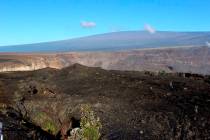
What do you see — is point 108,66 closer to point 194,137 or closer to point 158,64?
point 158,64

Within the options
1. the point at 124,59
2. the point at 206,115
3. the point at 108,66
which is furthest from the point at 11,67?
the point at 206,115

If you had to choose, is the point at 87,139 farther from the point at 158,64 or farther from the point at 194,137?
the point at 158,64

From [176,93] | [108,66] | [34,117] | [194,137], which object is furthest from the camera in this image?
[108,66]

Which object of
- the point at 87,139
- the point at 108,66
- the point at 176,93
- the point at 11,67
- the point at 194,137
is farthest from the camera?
the point at 108,66

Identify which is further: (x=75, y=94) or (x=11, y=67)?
(x=11, y=67)

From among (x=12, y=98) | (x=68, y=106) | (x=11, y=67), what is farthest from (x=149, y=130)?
(x=11, y=67)

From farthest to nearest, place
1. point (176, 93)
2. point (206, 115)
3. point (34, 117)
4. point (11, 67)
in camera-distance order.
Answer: point (11, 67)
point (176, 93)
point (34, 117)
point (206, 115)
